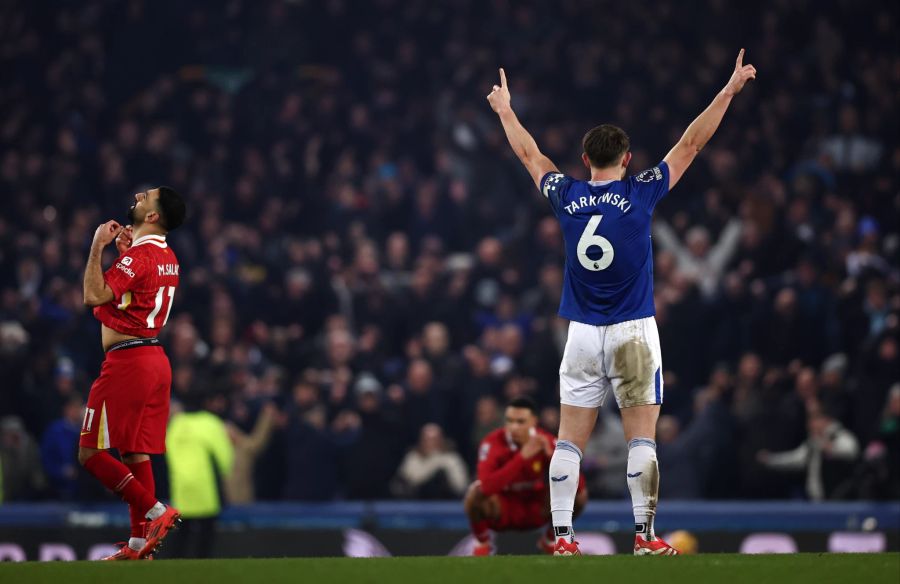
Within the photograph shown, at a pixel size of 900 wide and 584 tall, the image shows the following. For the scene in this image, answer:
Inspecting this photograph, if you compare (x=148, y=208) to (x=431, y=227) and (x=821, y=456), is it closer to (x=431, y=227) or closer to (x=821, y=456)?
(x=821, y=456)

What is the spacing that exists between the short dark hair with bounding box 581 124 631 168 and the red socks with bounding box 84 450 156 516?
3.12 metres

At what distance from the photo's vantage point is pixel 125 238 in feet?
28.0

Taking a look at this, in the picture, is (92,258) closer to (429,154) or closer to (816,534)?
(816,534)

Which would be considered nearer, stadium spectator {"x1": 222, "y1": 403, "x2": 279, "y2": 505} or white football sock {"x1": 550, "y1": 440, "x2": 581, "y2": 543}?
white football sock {"x1": 550, "y1": 440, "x2": 581, "y2": 543}

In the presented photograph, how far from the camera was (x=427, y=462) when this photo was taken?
14227 mm

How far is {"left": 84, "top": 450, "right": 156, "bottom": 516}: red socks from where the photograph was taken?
8016mm

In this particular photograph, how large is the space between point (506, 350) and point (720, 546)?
316 centimetres

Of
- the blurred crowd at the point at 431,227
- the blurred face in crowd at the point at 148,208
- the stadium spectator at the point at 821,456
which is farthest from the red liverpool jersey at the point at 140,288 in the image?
the stadium spectator at the point at 821,456

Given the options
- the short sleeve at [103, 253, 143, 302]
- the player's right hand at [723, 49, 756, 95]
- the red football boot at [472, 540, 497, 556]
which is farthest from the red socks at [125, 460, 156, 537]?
the player's right hand at [723, 49, 756, 95]

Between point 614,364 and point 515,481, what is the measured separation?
129 inches

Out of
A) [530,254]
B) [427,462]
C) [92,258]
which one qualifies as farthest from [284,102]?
[92,258]

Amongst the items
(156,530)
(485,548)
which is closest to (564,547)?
(156,530)

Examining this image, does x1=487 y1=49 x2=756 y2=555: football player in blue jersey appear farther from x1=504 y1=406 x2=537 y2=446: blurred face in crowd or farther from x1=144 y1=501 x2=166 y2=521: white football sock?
x1=504 y1=406 x2=537 y2=446: blurred face in crowd

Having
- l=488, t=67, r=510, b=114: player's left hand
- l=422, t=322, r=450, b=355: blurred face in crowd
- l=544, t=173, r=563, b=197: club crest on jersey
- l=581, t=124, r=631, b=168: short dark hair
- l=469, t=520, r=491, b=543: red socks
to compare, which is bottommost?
l=469, t=520, r=491, b=543: red socks
